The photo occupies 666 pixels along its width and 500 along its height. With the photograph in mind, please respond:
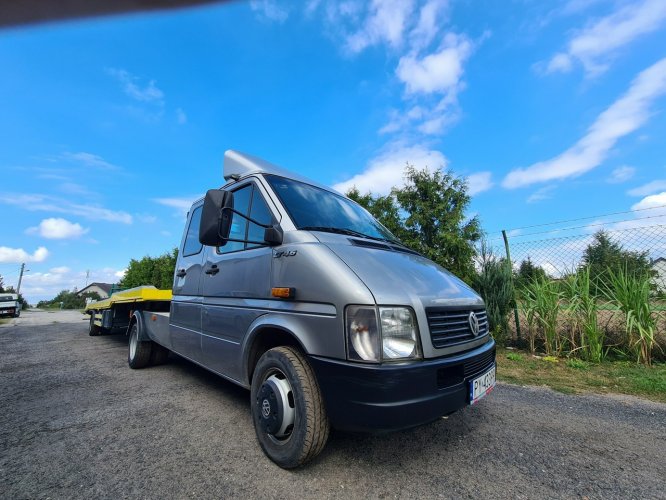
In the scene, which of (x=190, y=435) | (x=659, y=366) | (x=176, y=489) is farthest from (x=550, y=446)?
(x=659, y=366)

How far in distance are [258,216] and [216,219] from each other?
0.48 m

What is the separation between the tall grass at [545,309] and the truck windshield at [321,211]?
3.83m

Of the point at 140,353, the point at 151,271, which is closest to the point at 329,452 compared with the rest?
the point at 140,353

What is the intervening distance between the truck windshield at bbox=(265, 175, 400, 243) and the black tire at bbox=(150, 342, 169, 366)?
140 inches

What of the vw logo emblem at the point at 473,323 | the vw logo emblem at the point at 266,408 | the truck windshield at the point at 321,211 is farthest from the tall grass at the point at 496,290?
the vw logo emblem at the point at 266,408

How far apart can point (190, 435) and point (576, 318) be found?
19.1 ft

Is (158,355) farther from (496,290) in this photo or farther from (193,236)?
(496,290)

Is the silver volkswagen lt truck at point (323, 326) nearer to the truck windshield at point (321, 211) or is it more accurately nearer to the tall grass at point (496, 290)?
the truck windshield at point (321, 211)

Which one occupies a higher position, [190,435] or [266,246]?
[266,246]

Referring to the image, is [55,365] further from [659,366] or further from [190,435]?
[659,366]

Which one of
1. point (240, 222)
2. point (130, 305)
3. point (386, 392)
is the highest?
point (240, 222)

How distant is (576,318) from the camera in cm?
532

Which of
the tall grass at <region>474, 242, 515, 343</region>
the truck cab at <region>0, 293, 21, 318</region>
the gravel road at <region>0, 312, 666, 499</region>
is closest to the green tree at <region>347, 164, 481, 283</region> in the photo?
the tall grass at <region>474, 242, 515, 343</region>

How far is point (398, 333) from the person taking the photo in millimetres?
1879
